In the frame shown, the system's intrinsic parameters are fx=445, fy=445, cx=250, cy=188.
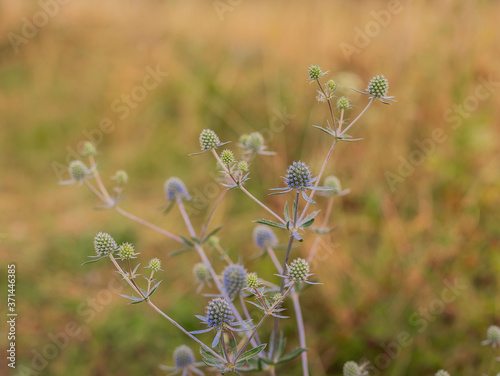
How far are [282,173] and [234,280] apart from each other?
273 cm

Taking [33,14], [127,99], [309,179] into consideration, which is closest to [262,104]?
[127,99]

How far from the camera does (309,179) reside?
5.61ft

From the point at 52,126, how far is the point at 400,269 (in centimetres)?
513

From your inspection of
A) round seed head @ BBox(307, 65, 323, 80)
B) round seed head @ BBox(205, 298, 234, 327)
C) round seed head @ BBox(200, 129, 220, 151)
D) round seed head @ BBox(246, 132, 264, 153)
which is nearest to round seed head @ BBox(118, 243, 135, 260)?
round seed head @ BBox(205, 298, 234, 327)

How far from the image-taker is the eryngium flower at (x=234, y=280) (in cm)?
179

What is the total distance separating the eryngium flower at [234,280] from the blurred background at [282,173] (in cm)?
123

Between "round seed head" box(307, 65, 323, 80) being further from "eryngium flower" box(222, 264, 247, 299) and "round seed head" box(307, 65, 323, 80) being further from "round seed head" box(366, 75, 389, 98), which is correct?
"eryngium flower" box(222, 264, 247, 299)

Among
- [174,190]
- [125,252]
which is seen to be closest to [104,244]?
[125,252]

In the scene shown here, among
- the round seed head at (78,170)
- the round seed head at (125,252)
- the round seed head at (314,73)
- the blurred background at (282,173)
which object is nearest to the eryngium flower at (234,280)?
the round seed head at (125,252)

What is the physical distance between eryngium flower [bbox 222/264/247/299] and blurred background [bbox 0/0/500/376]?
48.3 inches

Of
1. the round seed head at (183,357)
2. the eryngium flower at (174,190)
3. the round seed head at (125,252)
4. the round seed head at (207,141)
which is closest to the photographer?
the round seed head at (125,252)

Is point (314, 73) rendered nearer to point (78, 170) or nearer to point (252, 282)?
point (252, 282)

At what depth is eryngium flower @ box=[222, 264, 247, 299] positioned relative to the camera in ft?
5.86

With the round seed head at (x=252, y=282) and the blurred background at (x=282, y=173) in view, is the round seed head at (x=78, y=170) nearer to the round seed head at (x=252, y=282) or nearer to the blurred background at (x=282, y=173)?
the round seed head at (x=252, y=282)
